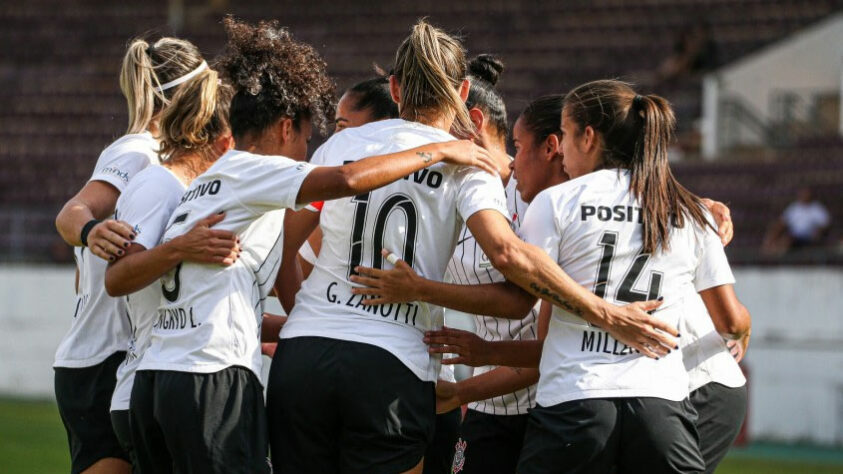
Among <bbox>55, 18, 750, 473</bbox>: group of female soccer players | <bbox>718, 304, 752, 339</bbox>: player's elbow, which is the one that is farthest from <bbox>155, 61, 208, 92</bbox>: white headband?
<bbox>718, 304, 752, 339</bbox>: player's elbow

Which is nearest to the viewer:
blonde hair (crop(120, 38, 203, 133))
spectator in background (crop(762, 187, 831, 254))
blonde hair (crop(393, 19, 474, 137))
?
blonde hair (crop(393, 19, 474, 137))

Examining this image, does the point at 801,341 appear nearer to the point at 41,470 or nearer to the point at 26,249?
the point at 41,470

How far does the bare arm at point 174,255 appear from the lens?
373 centimetres

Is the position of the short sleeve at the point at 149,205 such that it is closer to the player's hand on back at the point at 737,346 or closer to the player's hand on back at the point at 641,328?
the player's hand on back at the point at 641,328

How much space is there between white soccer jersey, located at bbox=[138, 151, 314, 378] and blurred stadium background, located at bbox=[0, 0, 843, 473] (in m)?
6.33

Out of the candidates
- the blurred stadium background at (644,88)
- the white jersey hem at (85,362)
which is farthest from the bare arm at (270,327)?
the blurred stadium background at (644,88)

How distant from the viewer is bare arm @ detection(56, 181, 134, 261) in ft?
12.9

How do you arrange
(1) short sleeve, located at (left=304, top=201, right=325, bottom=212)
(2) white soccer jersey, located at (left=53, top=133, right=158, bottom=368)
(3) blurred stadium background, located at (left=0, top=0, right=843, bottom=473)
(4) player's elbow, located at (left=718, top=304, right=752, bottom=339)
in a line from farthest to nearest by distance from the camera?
1. (3) blurred stadium background, located at (left=0, top=0, right=843, bottom=473)
2. (2) white soccer jersey, located at (left=53, top=133, right=158, bottom=368)
3. (4) player's elbow, located at (left=718, top=304, right=752, bottom=339)
4. (1) short sleeve, located at (left=304, top=201, right=325, bottom=212)

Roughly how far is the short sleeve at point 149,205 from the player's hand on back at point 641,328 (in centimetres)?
153

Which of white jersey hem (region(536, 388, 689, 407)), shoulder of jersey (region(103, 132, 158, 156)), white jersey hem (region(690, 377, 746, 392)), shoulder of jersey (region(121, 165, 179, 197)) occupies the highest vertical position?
shoulder of jersey (region(103, 132, 158, 156))

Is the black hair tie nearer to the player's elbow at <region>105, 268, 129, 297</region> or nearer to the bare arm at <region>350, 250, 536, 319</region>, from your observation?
the bare arm at <region>350, 250, 536, 319</region>

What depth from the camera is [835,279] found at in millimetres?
13016

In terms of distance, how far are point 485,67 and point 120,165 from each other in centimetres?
145

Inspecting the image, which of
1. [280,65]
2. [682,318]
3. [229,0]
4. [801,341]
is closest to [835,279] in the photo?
[801,341]
